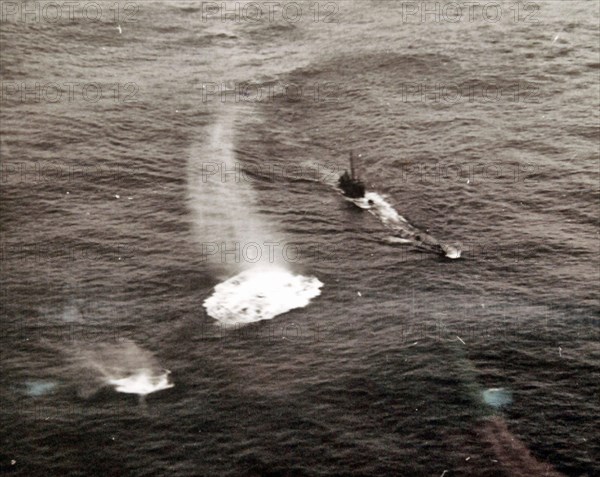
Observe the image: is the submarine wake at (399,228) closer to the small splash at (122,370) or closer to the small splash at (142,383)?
the small splash at (122,370)

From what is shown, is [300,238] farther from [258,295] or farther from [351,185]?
[351,185]

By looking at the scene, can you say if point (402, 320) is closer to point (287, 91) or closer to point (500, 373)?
point (500, 373)

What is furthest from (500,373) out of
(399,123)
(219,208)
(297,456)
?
(399,123)

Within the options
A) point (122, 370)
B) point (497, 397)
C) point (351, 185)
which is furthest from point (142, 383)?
point (351, 185)

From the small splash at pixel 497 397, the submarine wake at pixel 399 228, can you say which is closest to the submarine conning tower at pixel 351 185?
the submarine wake at pixel 399 228

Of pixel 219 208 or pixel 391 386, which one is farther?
pixel 219 208

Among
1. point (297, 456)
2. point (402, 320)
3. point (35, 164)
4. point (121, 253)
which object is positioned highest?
point (35, 164)
